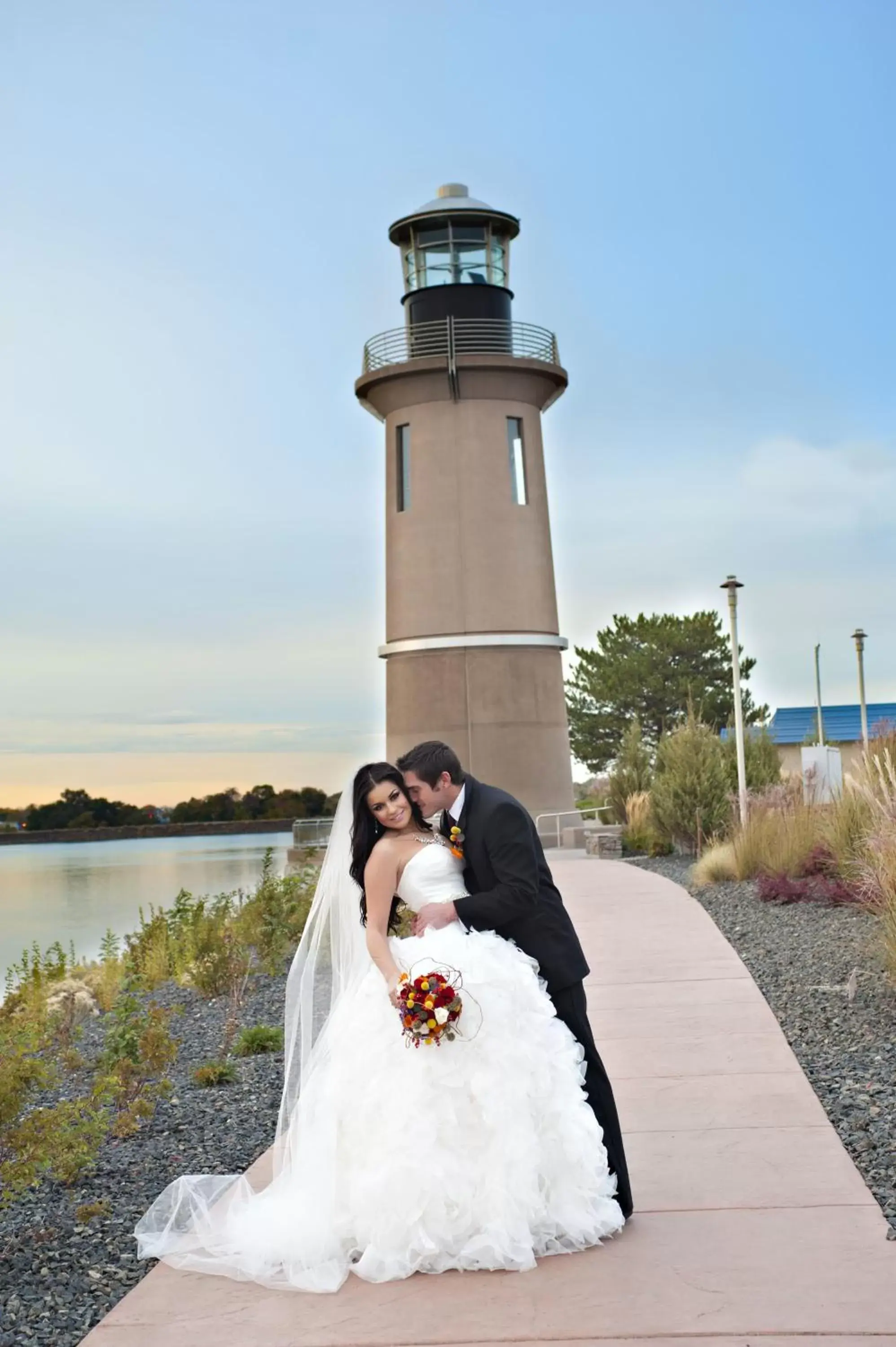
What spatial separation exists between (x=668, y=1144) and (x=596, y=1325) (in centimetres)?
213

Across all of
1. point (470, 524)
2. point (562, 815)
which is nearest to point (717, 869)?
point (562, 815)

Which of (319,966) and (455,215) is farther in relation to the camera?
(455,215)

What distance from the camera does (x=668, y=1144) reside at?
20.8ft

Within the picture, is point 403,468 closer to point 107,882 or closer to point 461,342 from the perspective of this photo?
point 461,342

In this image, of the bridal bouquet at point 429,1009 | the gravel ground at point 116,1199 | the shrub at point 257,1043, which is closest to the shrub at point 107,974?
the shrub at point 257,1043

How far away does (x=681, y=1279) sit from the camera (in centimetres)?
464

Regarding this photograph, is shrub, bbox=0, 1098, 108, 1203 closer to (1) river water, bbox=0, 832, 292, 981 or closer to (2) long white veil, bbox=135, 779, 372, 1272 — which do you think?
(2) long white veil, bbox=135, 779, 372, 1272

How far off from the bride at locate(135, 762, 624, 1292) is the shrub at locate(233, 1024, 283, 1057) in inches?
129

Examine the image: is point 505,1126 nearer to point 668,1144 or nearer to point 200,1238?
point 200,1238

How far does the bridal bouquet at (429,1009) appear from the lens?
15.8 feet

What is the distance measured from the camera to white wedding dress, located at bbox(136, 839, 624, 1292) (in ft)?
15.8

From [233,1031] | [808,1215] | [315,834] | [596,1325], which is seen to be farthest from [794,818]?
[315,834]

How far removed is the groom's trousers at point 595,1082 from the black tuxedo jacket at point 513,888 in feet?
0.23

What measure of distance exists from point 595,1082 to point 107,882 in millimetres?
27190
